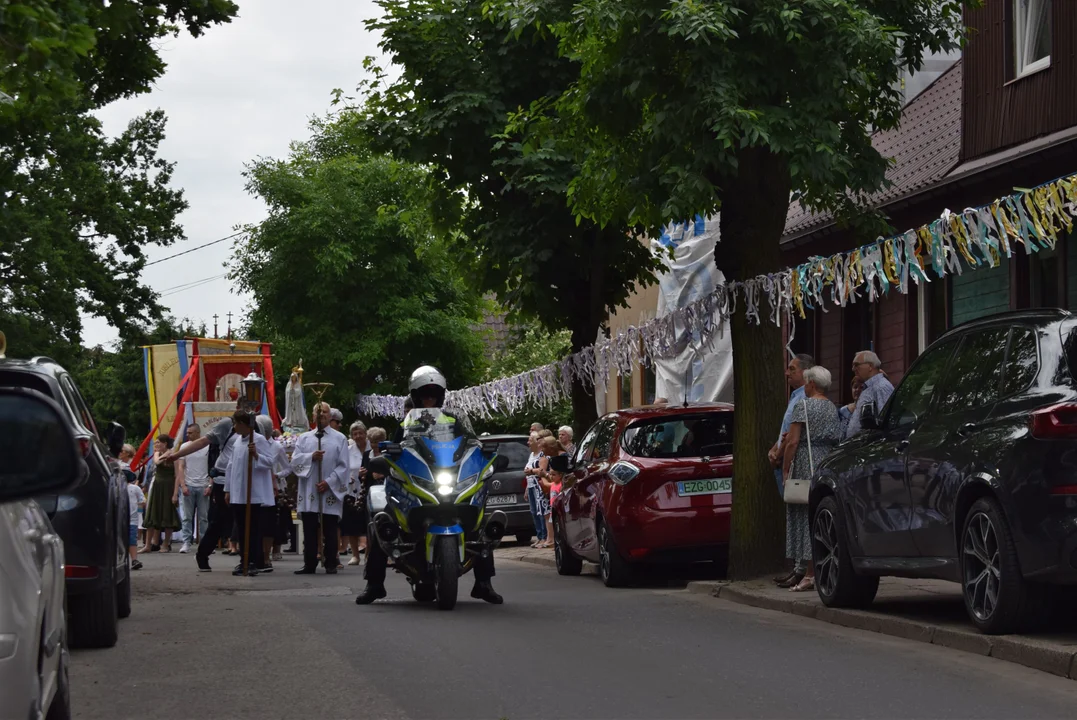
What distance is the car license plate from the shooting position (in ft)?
54.3

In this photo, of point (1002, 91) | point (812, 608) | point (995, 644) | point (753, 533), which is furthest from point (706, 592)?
point (1002, 91)

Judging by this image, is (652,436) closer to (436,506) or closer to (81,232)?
(436,506)

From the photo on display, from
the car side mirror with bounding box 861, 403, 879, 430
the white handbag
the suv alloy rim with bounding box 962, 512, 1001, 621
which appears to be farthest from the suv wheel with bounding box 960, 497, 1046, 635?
the white handbag

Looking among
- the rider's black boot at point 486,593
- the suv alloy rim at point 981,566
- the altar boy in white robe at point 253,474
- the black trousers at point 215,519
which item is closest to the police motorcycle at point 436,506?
the rider's black boot at point 486,593

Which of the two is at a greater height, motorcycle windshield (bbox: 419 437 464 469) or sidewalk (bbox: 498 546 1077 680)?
motorcycle windshield (bbox: 419 437 464 469)

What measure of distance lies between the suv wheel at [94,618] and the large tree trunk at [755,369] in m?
6.50

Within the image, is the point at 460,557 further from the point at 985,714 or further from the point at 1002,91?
the point at 1002,91

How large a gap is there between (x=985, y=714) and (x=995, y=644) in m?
2.12

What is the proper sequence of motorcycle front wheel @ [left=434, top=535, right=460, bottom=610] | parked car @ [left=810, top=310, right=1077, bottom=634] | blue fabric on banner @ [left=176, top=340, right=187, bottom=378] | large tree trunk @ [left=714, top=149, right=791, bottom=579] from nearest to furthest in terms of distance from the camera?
1. parked car @ [left=810, top=310, right=1077, bottom=634]
2. motorcycle front wheel @ [left=434, top=535, right=460, bottom=610]
3. large tree trunk @ [left=714, top=149, right=791, bottom=579]
4. blue fabric on banner @ [left=176, top=340, right=187, bottom=378]

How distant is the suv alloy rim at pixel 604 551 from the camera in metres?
16.8

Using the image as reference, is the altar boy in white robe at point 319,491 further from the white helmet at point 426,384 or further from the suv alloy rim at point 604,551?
the white helmet at point 426,384

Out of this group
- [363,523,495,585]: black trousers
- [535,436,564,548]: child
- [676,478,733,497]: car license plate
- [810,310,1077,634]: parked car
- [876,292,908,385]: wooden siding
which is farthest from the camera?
[535,436,564,548]: child

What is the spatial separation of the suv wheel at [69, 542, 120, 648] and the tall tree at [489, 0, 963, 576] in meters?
5.92

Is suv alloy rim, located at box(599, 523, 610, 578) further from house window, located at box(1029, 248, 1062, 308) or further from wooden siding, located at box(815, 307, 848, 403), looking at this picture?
wooden siding, located at box(815, 307, 848, 403)
